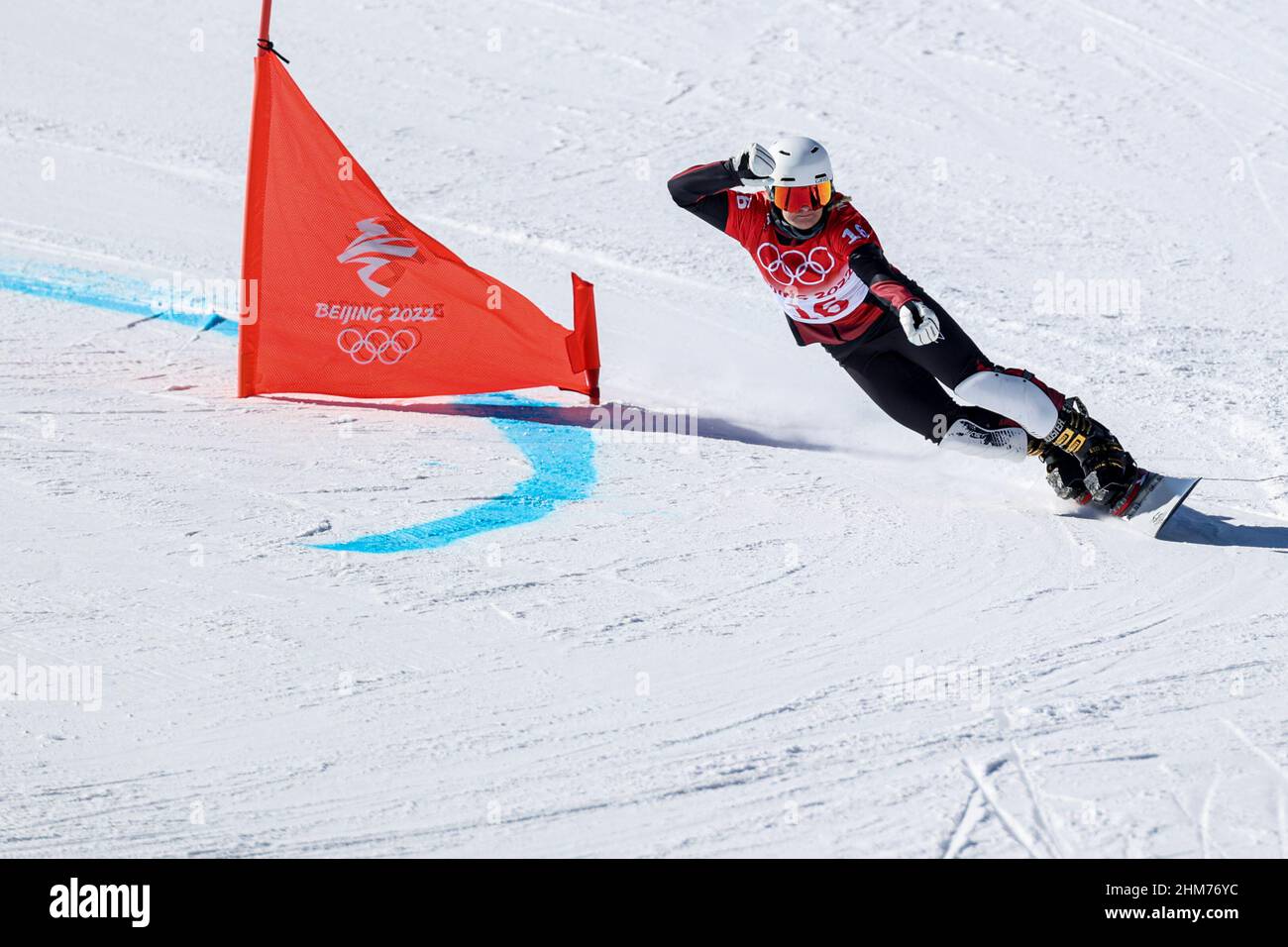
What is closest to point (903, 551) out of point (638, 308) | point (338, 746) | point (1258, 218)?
point (338, 746)

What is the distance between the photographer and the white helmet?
5.65m

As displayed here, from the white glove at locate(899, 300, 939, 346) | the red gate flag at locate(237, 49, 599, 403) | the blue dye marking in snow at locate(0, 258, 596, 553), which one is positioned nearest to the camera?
the white glove at locate(899, 300, 939, 346)

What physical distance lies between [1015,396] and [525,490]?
6.40 ft

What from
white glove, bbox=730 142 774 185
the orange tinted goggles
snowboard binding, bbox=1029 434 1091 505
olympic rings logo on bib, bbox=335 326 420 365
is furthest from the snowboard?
olympic rings logo on bib, bbox=335 326 420 365

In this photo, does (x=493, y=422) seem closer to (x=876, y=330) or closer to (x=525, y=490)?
(x=525, y=490)

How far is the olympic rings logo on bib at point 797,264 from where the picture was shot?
5.86 meters

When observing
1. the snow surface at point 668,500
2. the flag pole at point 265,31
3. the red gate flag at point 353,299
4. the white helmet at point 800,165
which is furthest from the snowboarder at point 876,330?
the flag pole at point 265,31

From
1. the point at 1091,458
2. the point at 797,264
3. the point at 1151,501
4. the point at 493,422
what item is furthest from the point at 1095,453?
the point at 493,422

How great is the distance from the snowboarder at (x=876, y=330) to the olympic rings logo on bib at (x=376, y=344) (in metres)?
1.40

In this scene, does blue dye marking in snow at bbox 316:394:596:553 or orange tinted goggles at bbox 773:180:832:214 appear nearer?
blue dye marking in snow at bbox 316:394:596:553

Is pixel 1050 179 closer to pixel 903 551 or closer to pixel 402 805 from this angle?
pixel 903 551

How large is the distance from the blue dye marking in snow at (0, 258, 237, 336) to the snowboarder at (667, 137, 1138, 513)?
3.04 metres

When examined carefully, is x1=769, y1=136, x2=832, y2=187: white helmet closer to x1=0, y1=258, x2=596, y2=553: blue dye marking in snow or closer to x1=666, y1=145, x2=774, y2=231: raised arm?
x1=666, y1=145, x2=774, y2=231: raised arm

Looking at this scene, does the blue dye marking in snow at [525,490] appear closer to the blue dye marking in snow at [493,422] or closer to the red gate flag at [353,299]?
the blue dye marking in snow at [493,422]
